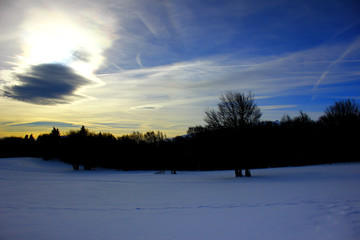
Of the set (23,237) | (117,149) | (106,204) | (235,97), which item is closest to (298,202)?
(106,204)

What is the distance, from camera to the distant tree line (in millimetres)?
29375

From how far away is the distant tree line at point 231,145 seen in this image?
1156 inches

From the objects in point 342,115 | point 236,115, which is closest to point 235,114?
point 236,115

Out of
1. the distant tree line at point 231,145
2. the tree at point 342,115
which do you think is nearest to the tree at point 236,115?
the distant tree line at point 231,145

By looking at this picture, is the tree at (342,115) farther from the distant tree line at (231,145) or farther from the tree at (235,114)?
the tree at (235,114)

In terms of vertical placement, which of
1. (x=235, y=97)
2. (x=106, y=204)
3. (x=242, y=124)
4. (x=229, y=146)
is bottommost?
(x=106, y=204)

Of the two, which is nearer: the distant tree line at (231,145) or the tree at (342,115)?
the distant tree line at (231,145)

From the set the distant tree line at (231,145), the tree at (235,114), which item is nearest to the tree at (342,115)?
the distant tree line at (231,145)

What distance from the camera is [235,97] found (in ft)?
100

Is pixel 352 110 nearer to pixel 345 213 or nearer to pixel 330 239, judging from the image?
pixel 345 213

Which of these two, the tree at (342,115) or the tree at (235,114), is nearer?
the tree at (235,114)

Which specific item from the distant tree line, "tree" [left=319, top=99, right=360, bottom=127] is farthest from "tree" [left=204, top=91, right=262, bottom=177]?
"tree" [left=319, top=99, right=360, bottom=127]

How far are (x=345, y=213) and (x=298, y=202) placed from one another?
2.62 m

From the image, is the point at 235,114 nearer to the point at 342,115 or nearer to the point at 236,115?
the point at 236,115
